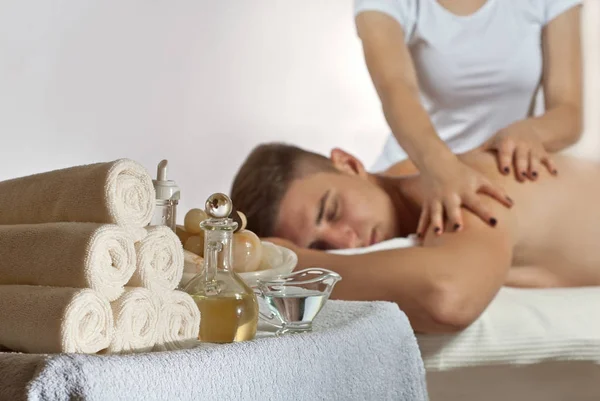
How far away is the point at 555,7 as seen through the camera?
157cm

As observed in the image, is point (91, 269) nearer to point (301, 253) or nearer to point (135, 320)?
point (135, 320)

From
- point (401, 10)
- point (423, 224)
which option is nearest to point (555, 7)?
point (401, 10)

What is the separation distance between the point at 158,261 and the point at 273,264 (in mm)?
249

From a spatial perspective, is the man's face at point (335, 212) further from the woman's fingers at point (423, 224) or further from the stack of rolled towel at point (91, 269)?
the stack of rolled towel at point (91, 269)

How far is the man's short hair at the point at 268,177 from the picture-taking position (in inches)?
55.9

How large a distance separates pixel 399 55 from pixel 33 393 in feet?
4.07

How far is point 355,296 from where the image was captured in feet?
4.09

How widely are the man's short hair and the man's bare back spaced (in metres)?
0.31

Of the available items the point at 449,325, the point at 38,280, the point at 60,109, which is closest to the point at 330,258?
the point at 449,325

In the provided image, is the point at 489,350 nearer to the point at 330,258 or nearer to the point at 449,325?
the point at 449,325

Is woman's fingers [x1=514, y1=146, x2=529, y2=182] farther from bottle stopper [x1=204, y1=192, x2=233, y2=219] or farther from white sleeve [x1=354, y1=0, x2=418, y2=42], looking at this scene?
bottle stopper [x1=204, y1=192, x2=233, y2=219]

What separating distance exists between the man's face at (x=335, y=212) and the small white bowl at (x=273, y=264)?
23.9 inches

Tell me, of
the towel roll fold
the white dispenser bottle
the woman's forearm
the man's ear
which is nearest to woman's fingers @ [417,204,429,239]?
the man's ear

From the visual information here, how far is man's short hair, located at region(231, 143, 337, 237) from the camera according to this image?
1.42 metres
